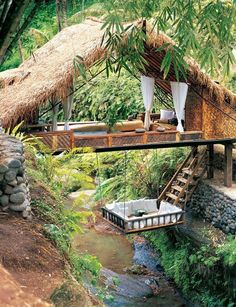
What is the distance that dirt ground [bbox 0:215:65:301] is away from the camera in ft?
11.4

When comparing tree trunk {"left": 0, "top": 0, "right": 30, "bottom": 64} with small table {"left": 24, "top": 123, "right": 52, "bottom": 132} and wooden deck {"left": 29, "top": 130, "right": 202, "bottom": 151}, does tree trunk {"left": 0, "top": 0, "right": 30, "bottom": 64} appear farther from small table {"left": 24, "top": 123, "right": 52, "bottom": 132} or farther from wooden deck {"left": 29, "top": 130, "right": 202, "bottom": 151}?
small table {"left": 24, "top": 123, "right": 52, "bottom": 132}

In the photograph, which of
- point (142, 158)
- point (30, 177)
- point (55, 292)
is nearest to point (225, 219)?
point (142, 158)

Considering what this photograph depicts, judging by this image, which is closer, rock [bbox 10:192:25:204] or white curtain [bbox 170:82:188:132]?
rock [bbox 10:192:25:204]

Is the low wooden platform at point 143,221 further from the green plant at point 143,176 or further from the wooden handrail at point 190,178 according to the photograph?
the green plant at point 143,176

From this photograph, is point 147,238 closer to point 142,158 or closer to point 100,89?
point 142,158

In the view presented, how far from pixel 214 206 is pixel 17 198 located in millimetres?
6339

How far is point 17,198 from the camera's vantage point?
4.68 m

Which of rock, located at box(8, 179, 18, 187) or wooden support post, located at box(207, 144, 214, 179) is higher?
rock, located at box(8, 179, 18, 187)

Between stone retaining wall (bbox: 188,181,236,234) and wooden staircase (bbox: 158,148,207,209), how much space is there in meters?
0.27

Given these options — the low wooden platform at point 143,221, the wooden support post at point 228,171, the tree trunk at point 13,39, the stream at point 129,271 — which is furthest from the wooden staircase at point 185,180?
the tree trunk at point 13,39

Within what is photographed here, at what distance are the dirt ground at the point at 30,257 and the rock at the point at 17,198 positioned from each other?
0.56ft

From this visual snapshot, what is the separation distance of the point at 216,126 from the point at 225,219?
191cm

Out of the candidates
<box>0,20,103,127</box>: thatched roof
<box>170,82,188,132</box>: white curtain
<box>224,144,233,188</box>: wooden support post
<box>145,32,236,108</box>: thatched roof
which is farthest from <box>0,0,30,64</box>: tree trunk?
<box>224,144,233,188</box>: wooden support post

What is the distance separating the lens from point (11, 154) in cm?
489
